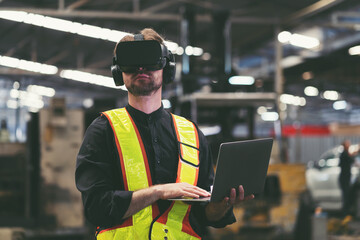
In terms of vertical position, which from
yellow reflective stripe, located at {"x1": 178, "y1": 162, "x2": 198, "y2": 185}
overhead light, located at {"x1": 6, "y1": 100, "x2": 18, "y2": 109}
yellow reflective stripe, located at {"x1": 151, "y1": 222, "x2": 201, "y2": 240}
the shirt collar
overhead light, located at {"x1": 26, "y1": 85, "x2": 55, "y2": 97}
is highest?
overhead light, located at {"x1": 26, "y1": 85, "x2": 55, "y2": 97}

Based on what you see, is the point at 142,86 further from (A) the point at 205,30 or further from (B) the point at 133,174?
(A) the point at 205,30

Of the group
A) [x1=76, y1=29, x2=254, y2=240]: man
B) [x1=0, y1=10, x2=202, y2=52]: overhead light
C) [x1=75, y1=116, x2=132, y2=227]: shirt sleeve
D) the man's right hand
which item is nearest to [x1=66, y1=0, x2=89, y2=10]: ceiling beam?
[x1=0, y1=10, x2=202, y2=52]: overhead light

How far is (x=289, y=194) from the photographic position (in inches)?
284

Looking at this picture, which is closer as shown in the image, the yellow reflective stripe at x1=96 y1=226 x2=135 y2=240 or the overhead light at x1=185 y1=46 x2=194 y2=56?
the yellow reflective stripe at x1=96 y1=226 x2=135 y2=240

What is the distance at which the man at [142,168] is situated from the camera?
1706mm

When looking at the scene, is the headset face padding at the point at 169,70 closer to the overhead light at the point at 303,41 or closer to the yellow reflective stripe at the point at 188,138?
the yellow reflective stripe at the point at 188,138

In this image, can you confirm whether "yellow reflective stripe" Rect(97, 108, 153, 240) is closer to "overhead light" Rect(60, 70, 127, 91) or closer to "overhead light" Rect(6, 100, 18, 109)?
"overhead light" Rect(60, 70, 127, 91)

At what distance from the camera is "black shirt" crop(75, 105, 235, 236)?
1.70 metres

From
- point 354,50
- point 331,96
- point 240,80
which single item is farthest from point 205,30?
point 331,96

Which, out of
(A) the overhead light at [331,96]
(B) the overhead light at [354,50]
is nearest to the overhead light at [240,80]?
(B) the overhead light at [354,50]

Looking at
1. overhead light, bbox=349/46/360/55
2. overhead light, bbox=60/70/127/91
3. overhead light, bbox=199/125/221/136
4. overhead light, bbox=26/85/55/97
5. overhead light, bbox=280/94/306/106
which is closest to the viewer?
overhead light, bbox=199/125/221/136

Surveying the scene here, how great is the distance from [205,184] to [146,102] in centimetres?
43

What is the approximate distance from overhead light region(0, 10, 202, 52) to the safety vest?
862 cm

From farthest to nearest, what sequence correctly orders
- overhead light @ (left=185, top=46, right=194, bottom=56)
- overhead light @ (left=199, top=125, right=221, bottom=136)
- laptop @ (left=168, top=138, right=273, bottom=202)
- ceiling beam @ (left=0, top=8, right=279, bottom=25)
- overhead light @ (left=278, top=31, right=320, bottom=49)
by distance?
overhead light @ (left=278, top=31, right=320, bottom=49)
ceiling beam @ (left=0, top=8, right=279, bottom=25)
overhead light @ (left=185, top=46, right=194, bottom=56)
overhead light @ (left=199, top=125, right=221, bottom=136)
laptop @ (left=168, top=138, right=273, bottom=202)
